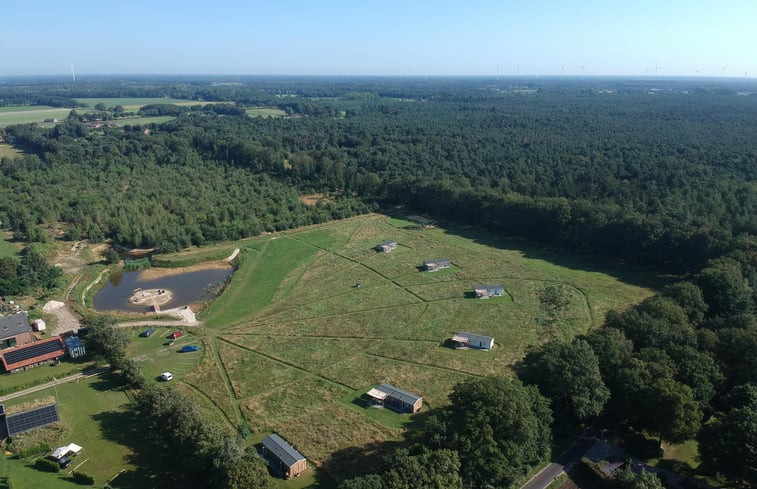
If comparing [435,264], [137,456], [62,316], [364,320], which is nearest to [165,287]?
[62,316]

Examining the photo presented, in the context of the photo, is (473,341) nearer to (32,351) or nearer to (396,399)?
(396,399)

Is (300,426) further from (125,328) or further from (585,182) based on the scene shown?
(585,182)

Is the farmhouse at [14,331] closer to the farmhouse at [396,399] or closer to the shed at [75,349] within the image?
the shed at [75,349]

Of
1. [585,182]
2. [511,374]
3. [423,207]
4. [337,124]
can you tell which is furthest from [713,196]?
[337,124]

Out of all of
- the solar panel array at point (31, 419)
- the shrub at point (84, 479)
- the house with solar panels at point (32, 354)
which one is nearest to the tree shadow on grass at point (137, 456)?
the shrub at point (84, 479)

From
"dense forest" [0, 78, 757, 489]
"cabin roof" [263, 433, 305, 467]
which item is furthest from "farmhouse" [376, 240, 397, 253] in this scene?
"cabin roof" [263, 433, 305, 467]

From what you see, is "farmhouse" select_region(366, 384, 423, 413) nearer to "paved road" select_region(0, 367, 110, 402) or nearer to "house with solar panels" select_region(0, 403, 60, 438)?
"house with solar panels" select_region(0, 403, 60, 438)

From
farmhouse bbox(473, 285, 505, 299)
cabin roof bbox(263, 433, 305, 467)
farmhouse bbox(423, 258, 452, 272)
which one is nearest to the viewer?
cabin roof bbox(263, 433, 305, 467)
